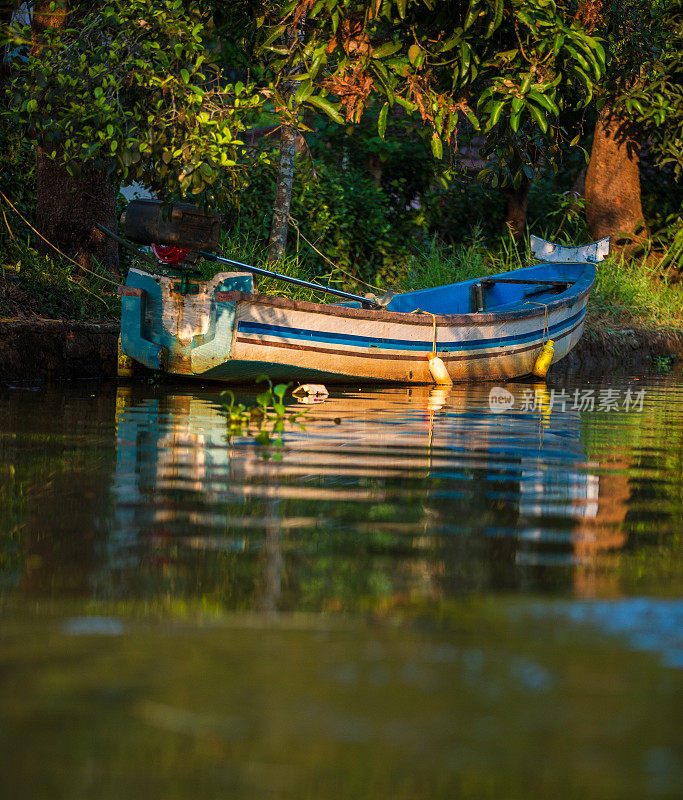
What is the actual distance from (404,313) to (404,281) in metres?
5.84

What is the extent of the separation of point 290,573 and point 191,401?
6438 mm

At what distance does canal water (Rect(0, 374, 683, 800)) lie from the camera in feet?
6.98

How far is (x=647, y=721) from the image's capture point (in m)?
2.34

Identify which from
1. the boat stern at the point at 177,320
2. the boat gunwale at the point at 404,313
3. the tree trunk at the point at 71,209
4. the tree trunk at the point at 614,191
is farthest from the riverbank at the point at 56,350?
the tree trunk at the point at 614,191

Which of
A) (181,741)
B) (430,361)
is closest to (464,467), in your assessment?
(181,741)

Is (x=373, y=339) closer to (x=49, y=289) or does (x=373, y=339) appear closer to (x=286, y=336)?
(x=286, y=336)

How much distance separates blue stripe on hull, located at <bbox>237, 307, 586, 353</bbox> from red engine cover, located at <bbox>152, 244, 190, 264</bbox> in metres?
0.86

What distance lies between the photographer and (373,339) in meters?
11.8

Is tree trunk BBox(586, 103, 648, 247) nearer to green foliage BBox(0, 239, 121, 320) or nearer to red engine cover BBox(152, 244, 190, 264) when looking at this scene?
green foliage BBox(0, 239, 121, 320)

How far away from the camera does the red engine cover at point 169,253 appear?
36.3ft

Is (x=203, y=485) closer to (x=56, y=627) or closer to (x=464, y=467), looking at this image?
(x=464, y=467)


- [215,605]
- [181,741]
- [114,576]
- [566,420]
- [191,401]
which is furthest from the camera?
[191,401]

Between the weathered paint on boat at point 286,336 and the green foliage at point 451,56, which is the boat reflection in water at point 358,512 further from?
the weathered paint on boat at point 286,336

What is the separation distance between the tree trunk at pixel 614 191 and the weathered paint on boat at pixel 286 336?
684cm
